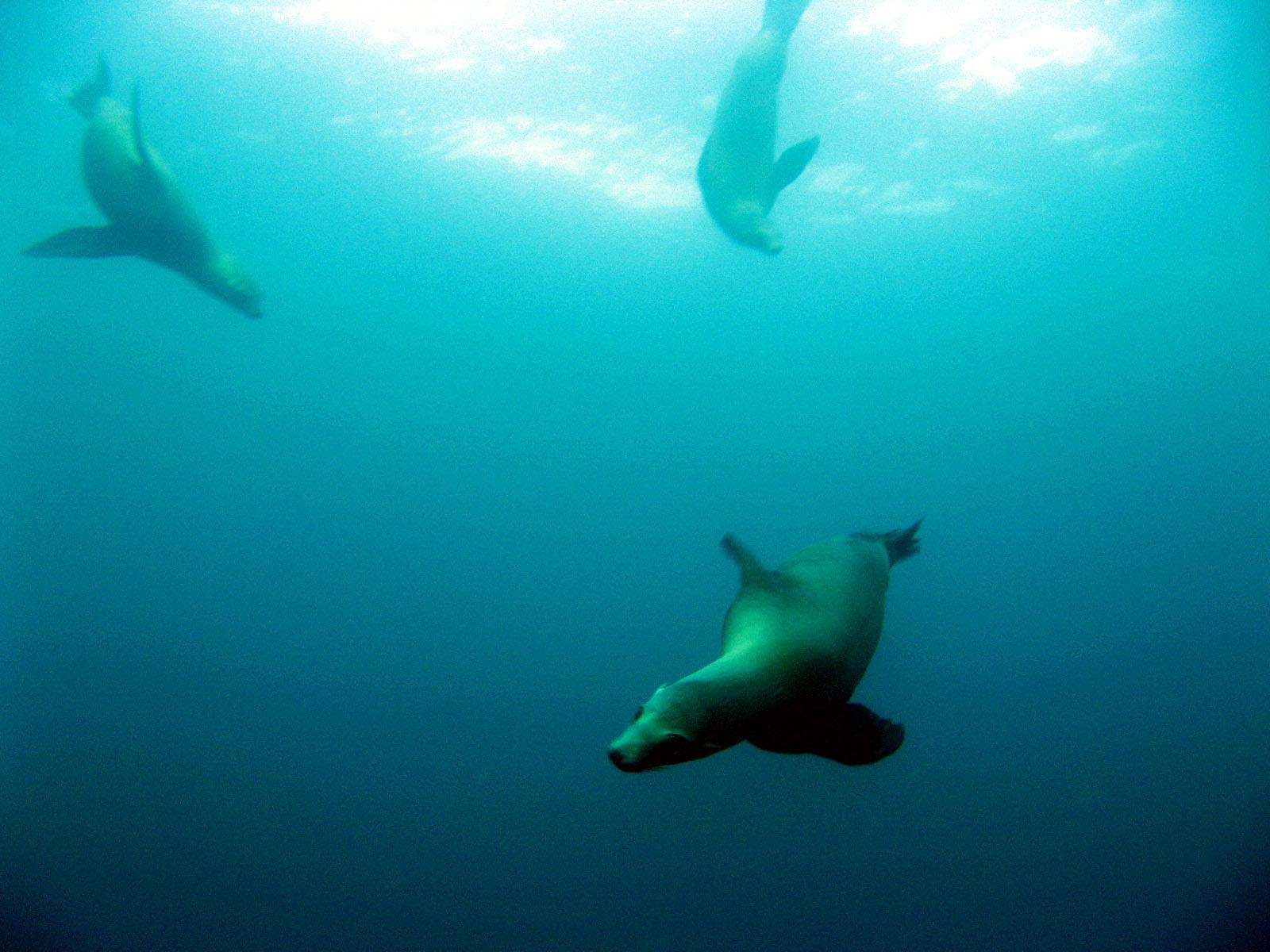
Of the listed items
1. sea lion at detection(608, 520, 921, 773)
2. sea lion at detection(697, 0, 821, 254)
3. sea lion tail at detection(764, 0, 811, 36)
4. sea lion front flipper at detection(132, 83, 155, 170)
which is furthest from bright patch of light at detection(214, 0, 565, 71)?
sea lion at detection(608, 520, 921, 773)

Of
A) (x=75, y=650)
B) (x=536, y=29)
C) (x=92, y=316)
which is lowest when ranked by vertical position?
(x=75, y=650)

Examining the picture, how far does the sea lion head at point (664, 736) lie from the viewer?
2.04 metres

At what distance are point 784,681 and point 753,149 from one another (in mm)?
6957

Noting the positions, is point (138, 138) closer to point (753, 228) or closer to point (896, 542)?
point (753, 228)

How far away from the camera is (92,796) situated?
55.3ft

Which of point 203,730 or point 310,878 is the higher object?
point 203,730

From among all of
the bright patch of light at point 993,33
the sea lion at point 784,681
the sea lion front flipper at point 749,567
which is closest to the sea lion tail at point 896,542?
the sea lion at point 784,681

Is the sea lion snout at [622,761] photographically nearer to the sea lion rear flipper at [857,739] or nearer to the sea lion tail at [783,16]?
the sea lion rear flipper at [857,739]

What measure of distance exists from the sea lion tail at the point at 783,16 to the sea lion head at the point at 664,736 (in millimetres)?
8361

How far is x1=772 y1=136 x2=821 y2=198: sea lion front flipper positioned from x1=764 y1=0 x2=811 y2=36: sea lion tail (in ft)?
4.99

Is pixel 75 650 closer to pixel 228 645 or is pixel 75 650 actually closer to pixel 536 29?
pixel 228 645

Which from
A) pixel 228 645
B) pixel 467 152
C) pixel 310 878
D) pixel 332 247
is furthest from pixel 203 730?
pixel 467 152

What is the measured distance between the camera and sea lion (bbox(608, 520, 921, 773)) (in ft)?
7.07

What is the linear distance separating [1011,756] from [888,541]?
16394mm
